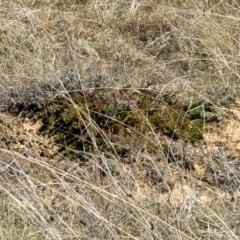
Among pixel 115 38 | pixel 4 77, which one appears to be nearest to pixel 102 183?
pixel 4 77

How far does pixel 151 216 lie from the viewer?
214cm

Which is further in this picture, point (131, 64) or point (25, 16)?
point (25, 16)

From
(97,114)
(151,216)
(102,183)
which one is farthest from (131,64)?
(151,216)

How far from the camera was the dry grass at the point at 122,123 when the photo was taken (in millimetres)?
2316

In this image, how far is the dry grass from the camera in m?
2.32

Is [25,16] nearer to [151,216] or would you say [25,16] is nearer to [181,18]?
[181,18]

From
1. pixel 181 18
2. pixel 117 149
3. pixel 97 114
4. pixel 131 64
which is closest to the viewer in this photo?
pixel 117 149

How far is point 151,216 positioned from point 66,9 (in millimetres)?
2415

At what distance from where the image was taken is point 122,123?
2.95m

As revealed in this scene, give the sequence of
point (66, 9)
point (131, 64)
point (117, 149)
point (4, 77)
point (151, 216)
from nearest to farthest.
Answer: point (151, 216) < point (117, 149) < point (4, 77) < point (131, 64) < point (66, 9)

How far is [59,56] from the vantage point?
3.71 metres

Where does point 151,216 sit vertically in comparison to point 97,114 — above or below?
above

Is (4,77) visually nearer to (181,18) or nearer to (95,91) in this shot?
(95,91)

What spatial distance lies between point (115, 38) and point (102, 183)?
159 cm
